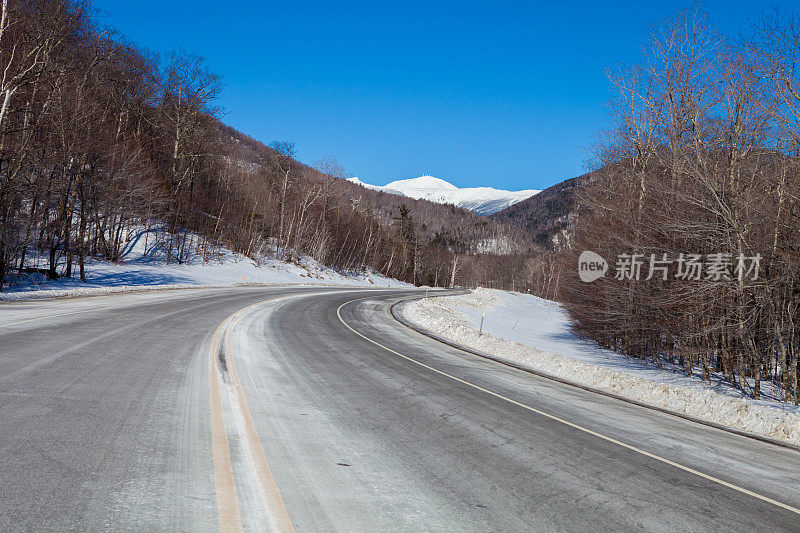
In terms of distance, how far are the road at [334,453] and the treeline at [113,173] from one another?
15269mm

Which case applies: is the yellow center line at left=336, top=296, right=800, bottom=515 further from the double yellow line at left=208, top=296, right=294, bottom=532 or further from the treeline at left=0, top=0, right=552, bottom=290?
the treeline at left=0, top=0, right=552, bottom=290

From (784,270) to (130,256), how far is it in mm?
41857

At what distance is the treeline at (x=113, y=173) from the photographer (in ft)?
64.8

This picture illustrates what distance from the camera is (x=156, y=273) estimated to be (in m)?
33.4

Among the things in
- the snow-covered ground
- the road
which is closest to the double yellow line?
the road

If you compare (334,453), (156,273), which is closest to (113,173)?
(156,273)

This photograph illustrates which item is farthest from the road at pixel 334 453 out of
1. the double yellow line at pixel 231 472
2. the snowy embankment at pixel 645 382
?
the snowy embankment at pixel 645 382

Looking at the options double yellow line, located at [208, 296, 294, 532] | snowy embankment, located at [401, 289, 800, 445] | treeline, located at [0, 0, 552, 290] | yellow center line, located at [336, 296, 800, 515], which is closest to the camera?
double yellow line, located at [208, 296, 294, 532]

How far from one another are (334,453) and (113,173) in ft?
104

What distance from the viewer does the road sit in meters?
3.32

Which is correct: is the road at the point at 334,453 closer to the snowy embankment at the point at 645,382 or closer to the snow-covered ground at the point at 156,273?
the snowy embankment at the point at 645,382

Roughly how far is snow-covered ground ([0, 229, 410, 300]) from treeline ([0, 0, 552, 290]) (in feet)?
2.61

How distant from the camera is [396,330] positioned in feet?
57.9

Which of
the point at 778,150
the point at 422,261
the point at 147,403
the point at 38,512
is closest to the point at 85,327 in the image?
the point at 147,403
